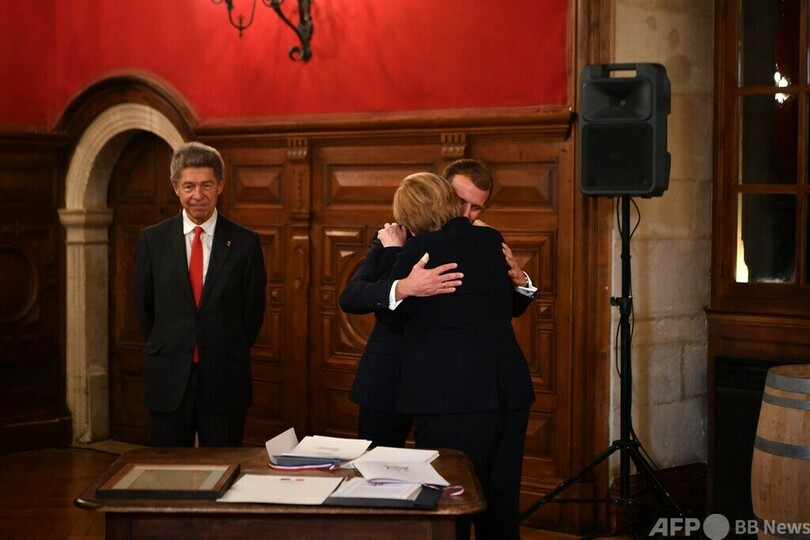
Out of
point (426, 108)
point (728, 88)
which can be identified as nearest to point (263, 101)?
point (426, 108)

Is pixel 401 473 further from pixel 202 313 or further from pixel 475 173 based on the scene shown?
pixel 202 313

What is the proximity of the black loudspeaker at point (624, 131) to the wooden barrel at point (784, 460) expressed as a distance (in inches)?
42.0

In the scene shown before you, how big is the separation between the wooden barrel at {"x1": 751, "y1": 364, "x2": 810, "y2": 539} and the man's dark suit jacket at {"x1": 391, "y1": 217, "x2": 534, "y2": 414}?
96 cm

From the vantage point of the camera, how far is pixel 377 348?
11.9 ft

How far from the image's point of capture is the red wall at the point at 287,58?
5.29m

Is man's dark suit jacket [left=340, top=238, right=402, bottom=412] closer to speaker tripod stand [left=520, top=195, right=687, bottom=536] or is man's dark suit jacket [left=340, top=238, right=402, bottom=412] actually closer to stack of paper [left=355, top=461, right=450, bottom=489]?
stack of paper [left=355, top=461, right=450, bottom=489]

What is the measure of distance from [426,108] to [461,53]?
32cm

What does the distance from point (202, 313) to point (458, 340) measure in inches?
44.2

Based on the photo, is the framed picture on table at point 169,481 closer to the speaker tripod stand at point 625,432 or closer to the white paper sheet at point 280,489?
the white paper sheet at point 280,489

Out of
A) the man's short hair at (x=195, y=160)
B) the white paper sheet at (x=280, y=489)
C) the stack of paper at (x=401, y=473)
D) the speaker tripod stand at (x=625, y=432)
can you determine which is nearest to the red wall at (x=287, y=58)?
the speaker tripod stand at (x=625, y=432)

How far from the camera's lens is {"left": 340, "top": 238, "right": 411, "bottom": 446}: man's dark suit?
11.2ft

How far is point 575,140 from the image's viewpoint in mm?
5125

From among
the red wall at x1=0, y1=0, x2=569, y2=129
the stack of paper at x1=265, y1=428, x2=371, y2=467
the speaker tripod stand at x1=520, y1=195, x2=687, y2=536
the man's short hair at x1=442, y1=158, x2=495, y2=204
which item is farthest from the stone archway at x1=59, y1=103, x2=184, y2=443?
Result: the stack of paper at x1=265, y1=428, x2=371, y2=467

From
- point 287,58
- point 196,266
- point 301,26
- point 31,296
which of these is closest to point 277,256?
point 287,58
